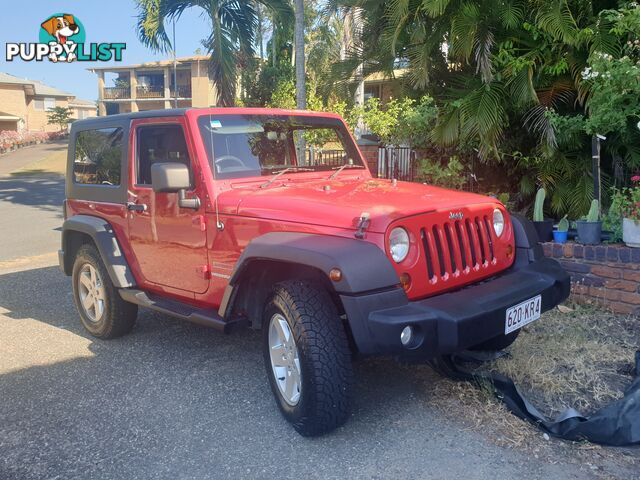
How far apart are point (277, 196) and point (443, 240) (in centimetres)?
106

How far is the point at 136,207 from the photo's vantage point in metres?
4.55

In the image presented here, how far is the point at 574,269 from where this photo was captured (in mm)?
5383

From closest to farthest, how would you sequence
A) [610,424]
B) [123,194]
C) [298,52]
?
[610,424], [123,194], [298,52]

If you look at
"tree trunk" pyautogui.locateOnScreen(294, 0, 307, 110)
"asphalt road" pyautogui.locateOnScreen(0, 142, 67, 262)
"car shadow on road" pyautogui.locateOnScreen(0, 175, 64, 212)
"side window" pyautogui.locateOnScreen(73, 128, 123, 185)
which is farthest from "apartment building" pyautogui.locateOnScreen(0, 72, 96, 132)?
"side window" pyautogui.locateOnScreen(73, 128, 123, 185)

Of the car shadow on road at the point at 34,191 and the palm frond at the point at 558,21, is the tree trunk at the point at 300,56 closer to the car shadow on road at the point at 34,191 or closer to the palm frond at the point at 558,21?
the palm frond at the point at 558,21

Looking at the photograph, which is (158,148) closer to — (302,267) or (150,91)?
(302,267)

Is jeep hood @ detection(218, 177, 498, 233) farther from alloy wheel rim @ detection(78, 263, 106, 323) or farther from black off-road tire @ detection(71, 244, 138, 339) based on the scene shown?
alloy wheel rim @ detection(78, 263, 106, 323)

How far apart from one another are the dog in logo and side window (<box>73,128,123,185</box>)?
55.4 feet

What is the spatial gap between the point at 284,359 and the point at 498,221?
1.64m

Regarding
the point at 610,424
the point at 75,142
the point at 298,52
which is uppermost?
the point at 298,52

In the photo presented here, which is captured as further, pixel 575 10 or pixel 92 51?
pixel 92 51

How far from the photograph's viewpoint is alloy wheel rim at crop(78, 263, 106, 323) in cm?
502

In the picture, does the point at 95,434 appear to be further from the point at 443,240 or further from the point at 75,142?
the point at 75,142

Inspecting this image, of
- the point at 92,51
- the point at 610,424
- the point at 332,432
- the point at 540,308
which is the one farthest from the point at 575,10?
the point at 92,51
